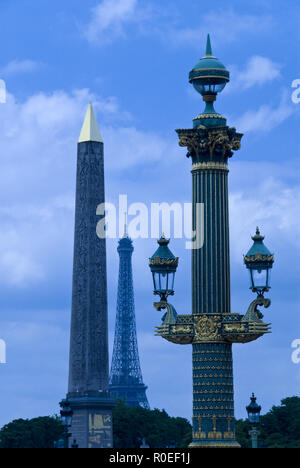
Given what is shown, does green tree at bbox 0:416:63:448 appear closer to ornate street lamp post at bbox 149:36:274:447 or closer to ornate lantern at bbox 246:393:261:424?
ornate lantern at bbox 246:393:261:424

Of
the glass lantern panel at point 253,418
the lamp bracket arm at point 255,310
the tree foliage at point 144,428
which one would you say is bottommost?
the glass lantern panel at point 253,418

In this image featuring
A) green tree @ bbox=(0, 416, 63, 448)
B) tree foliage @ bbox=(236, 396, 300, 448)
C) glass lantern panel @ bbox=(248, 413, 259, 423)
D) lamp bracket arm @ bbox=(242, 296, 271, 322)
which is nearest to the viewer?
lamp bracket arm @ bbox=(242, 296, 271, 322)

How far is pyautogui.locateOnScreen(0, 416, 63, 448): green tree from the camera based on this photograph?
91.9 metres

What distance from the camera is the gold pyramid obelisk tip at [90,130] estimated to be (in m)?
76.9

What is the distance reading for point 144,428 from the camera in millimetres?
105250

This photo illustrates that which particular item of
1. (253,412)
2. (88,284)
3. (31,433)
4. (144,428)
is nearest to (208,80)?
(253,412)

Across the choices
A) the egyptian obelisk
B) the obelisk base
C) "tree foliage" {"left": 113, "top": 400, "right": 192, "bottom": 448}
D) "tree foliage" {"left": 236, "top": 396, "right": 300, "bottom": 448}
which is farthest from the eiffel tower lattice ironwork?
the egyptian obelisk

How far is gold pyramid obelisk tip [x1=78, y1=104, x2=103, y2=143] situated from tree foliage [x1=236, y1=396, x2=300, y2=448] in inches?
719

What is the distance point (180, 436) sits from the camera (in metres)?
105

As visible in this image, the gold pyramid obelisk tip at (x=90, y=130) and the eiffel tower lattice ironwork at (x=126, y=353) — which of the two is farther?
the eiffel tower lattice ironwork at (x=126, y=353)

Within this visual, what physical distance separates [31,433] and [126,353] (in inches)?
2114

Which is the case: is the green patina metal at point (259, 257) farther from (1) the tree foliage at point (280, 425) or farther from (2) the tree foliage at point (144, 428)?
(2) the tree foliage at point (144, 428)

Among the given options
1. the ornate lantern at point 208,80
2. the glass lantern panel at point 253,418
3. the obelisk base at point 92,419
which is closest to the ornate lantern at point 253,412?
the glass lantern panel at point 253,418
